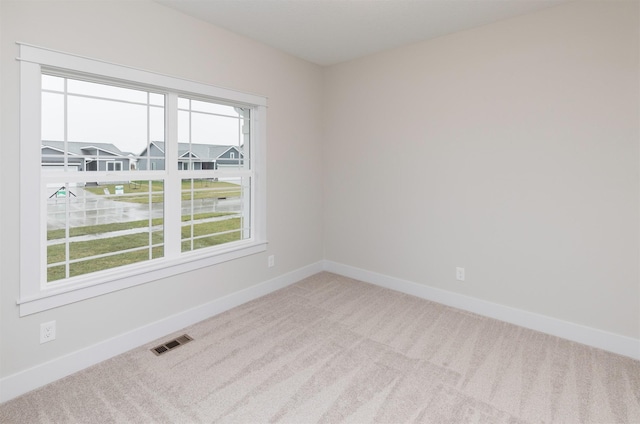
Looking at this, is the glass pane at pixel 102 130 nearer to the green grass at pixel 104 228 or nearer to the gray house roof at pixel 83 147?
the gray house roof at pixel 83 147

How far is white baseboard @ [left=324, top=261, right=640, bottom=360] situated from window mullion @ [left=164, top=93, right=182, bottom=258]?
6.94 feet

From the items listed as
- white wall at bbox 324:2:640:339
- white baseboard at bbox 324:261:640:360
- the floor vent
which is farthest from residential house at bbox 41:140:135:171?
white baseboard at bbox 324:261:640:360

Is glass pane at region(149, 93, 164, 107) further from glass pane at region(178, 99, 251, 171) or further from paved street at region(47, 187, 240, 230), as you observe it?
paved street at region(47, 187, 240, 230)

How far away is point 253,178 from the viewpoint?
349 cm

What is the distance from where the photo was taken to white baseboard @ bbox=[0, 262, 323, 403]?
200cm

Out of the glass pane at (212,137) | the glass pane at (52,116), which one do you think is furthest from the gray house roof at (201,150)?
the glass pane at (52,116)

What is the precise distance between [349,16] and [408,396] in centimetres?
278

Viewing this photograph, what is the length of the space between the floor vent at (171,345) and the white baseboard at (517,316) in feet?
6.71

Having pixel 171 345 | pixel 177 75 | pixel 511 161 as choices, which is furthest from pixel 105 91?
pixel 511 161

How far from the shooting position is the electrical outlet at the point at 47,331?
82.4 inches

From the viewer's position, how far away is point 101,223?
244 cm

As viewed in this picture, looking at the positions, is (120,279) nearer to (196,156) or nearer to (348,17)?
(196,156)

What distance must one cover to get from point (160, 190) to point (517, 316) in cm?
316

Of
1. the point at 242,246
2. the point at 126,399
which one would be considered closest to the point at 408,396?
the point at 126,399
